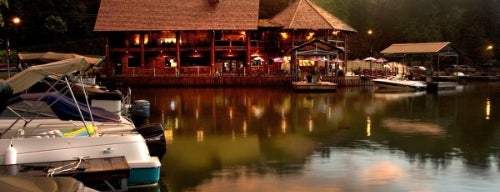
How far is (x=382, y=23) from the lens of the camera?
7419cm

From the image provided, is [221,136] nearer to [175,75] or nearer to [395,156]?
[395,156]

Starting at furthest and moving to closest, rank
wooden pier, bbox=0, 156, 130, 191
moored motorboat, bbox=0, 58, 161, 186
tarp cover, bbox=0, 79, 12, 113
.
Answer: moored motorboat, bbox=0, 58, 161, 186 → wooden pier, bbox=0, 156, 130, 191 → tarp cover, bbox=0, 79, 12, 113

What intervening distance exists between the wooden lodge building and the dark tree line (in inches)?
603

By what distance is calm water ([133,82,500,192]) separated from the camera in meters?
12.2

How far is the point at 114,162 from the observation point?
10.0 m

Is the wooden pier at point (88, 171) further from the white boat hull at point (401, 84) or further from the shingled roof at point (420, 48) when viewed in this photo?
the shingled roof at point (420, 48)

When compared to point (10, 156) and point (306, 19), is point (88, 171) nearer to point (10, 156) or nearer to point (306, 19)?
point (10, 156)

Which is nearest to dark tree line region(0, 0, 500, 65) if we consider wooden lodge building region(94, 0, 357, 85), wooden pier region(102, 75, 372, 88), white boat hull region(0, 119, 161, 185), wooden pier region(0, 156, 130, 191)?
wooden lodge building region(94, 0, 357, 85)

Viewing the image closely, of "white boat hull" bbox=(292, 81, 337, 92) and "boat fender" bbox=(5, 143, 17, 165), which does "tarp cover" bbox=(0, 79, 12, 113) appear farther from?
"white boat hull" bbox=(292, 81, 337, 92)

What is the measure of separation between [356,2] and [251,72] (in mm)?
33974

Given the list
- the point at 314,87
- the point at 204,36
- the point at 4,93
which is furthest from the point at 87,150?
the point at 204,36

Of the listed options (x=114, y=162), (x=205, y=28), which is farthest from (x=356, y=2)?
(x=114, y=162)

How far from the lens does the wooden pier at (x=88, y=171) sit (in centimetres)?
922

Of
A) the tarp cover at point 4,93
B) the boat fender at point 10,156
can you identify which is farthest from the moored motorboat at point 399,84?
the tarp cover at point 4,93
